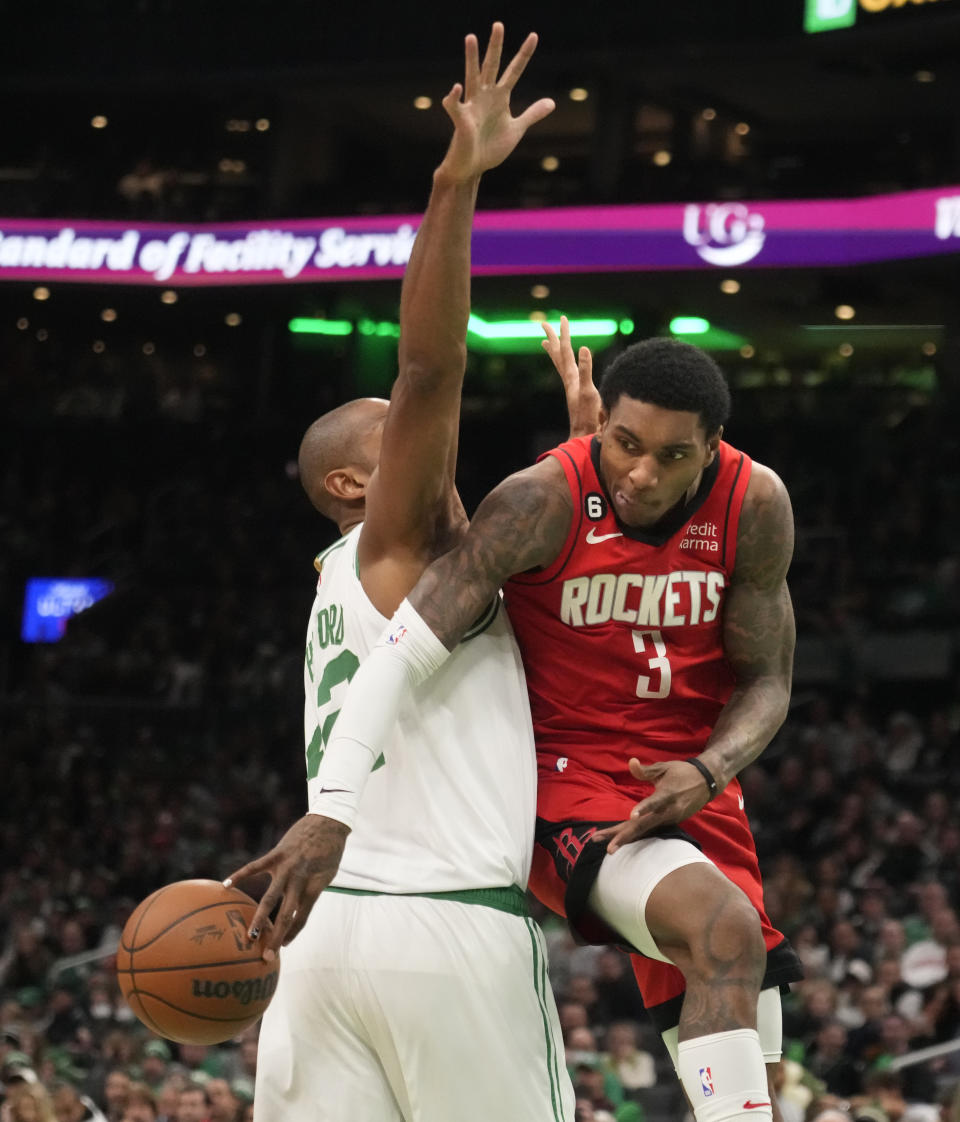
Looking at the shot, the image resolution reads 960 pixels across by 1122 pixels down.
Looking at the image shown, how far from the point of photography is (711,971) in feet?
10.2

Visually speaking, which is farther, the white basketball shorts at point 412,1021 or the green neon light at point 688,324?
the green neon light at point 688,324

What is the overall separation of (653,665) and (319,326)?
19299mm

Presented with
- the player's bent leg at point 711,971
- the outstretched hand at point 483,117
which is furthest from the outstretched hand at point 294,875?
the outstretched hand at point 483,117

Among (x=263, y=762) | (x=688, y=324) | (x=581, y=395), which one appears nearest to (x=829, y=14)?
(x=688, y=324)

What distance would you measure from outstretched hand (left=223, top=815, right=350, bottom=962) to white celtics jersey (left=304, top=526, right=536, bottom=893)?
0.24 metres

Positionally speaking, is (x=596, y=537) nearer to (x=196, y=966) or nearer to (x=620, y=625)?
(x=620, y=625)

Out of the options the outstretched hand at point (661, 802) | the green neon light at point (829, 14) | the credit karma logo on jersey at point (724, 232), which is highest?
the green neon light at point (829, 14)

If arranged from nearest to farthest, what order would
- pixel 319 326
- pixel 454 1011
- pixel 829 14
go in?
pixel 454 1011
pixel 829 14
pixel 319 326

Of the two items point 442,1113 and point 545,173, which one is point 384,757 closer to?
point 442,1113

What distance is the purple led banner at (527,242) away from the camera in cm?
1609

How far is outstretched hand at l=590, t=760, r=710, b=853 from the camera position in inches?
126

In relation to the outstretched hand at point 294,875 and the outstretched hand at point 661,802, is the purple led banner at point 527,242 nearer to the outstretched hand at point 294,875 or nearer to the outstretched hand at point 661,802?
the outstretched hand at point 661,802

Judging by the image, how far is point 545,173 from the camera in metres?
21.4

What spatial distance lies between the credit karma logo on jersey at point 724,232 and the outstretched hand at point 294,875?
1416 cm
